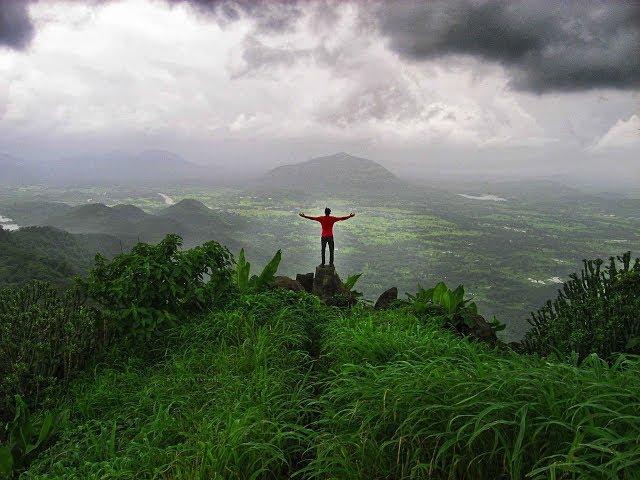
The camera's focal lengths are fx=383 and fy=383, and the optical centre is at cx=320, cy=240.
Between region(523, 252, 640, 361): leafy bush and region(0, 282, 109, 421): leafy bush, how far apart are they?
19.8 ft

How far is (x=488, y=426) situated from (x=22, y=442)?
377cm

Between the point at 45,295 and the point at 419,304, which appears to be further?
the point at 419,304

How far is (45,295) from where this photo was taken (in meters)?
5.36

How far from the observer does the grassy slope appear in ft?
7.13

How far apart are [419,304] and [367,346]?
8.97ft

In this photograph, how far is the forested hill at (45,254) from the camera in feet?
113

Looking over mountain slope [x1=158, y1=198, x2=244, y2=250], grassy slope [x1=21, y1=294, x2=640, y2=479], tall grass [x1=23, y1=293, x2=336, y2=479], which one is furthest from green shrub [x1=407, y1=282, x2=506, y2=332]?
mountain slope [x1=158, y1=198, x2=244, y2=250]

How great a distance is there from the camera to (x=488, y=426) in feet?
6.79

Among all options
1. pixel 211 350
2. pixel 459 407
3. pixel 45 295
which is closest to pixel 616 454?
pixel 459 407

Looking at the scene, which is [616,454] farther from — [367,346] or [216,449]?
[367,346]

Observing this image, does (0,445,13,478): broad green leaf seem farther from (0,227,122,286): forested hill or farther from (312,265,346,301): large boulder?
(312,265,346,301): large boulder

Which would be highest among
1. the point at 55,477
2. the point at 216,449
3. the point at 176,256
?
the point at 176,256

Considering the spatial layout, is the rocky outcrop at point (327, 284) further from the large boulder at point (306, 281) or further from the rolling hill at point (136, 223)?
the rolling hill at point (136, 223)

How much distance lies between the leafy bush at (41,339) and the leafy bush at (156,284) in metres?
0.33
